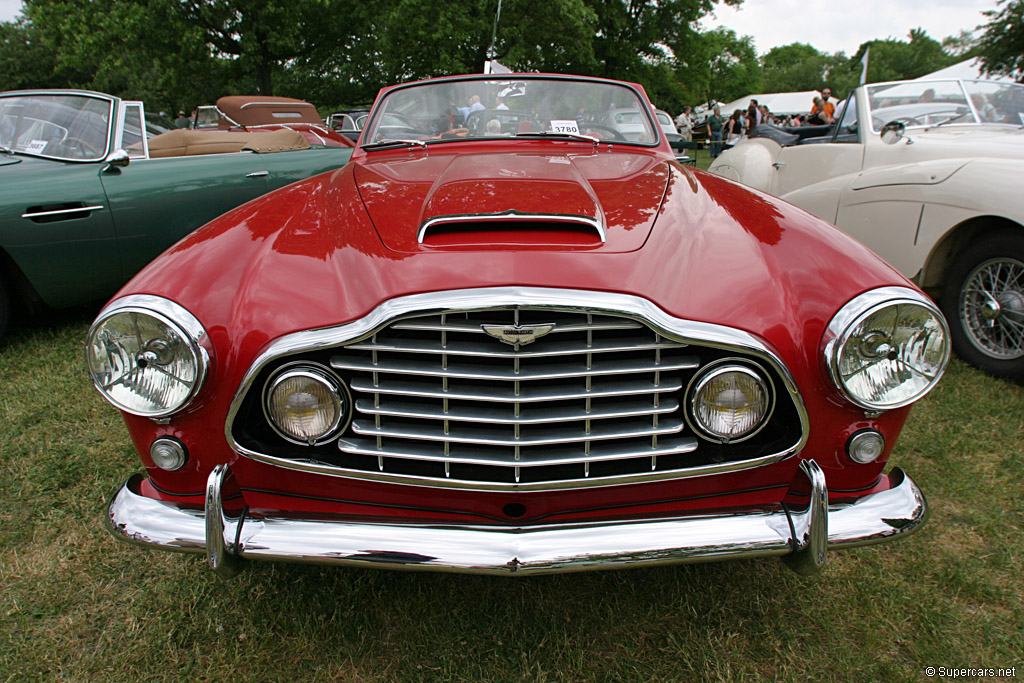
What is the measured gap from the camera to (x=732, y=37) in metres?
34.2

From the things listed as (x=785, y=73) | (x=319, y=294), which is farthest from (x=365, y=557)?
(x=785, y=73)

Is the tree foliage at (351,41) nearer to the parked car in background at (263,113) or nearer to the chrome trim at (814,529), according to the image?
the parked car in background at (263,113)

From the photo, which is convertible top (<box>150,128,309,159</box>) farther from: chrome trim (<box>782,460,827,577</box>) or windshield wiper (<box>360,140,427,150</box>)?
chrome trim (<box>782,460,827,577</box>)

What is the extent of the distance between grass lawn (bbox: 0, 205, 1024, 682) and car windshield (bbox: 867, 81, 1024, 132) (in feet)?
10.7

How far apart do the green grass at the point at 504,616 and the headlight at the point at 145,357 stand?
0.72 m

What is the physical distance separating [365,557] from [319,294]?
61cm

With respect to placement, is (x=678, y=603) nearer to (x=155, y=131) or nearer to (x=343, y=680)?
(x=343, y=680)

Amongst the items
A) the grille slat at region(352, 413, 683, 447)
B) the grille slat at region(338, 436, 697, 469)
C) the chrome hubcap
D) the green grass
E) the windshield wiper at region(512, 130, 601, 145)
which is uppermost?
the windshield wiper at region(512, 130, 601, 145)

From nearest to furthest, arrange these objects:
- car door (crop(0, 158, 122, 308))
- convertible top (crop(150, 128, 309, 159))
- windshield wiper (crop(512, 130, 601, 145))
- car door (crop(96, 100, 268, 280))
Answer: windshield wiper (crop(512, 130, 601, 145)) < car door (crop(0, 158, 122, 308)) < car door (crop(96, 100, 268, 280)) < convertible top (crop(150, 128, 309, 159))

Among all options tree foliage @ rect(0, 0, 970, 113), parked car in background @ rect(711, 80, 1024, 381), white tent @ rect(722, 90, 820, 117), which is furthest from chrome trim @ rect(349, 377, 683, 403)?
white tent @ rect(722, 90, 820, 117)

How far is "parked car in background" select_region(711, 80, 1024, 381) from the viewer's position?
10.5ft

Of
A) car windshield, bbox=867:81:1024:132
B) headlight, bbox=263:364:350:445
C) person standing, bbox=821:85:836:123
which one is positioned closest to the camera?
headlight, bbox=263:364:350:445

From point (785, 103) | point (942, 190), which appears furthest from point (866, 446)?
point (785, 103)

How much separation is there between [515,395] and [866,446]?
0.88m
